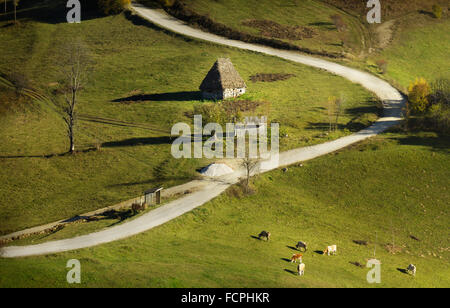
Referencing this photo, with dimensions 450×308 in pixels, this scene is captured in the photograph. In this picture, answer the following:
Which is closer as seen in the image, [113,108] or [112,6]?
[113,108]

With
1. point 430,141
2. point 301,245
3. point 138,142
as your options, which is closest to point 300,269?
point 301,245

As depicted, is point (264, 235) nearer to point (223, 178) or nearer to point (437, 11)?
point (223, 178)

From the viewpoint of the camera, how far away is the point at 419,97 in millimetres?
80312

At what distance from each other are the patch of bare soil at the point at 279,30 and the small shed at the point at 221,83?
29.4 m

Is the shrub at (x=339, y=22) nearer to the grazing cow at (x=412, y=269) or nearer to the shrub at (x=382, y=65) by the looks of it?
the shrub at (x=382, y=65)

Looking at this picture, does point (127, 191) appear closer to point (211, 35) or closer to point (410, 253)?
point (410, 253)

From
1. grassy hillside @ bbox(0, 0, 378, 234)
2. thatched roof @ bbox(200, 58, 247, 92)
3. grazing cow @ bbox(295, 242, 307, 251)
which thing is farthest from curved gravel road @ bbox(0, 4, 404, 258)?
thatched roof @ bbox(200, 58, 247, 92)

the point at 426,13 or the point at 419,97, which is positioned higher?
the point at 426,13

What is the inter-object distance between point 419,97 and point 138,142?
144 feet

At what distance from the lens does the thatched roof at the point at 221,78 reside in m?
84.6

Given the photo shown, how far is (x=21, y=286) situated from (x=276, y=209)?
91.5 feet

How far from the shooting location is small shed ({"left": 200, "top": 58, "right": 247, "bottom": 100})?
84688 mm

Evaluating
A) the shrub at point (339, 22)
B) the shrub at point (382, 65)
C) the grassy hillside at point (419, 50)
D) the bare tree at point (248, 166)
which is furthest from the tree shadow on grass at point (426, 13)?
the bare tree at point (248, 166)
